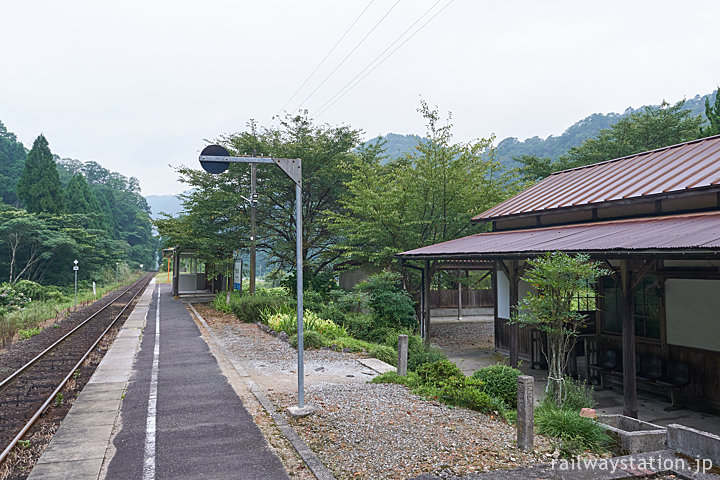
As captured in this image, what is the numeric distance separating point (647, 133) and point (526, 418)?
2601 cm

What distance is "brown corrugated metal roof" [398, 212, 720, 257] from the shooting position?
22.4ft

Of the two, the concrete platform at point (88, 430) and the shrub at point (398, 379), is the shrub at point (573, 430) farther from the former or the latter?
the concrete platform at point (88, 430)

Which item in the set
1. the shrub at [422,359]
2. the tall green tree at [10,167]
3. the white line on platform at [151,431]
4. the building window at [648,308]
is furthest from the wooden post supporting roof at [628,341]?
the tall green tree at [10,167]

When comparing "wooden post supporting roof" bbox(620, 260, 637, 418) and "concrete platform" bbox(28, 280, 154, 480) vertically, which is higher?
"wooden post supporting roof" bbox(620, 260, 637, 418)

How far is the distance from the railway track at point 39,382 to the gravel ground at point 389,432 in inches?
147

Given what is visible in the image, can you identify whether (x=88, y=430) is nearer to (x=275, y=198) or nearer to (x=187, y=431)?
(x=187, y=431)

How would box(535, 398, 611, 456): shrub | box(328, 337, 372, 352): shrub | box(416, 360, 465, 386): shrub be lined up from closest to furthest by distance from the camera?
box(535, 398, 611, 456): shrub
box(416, 360, 465, 386): shrub
box(328, 337, 372, 352): shrub

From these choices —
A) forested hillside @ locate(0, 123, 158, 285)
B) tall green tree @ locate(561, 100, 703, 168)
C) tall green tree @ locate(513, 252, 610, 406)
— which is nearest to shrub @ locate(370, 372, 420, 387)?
tall green tree @ locate(513, 252, 610, 406)

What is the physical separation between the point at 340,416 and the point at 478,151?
44.0ft

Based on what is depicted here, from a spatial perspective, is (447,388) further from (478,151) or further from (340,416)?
(478,151)

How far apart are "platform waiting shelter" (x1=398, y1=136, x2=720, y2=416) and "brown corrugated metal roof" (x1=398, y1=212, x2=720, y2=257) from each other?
2 centimetres

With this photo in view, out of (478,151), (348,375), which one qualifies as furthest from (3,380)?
(478,151)

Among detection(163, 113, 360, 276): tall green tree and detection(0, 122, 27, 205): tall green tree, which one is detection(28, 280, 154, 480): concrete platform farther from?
detection(0, 122, 27, 205): tall green tree

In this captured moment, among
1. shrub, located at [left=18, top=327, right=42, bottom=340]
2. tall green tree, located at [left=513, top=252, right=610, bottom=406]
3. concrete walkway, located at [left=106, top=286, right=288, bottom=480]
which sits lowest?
shrub, located at [left=18, top=327, right=42, bottom=340]
